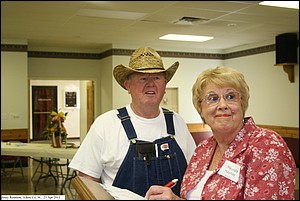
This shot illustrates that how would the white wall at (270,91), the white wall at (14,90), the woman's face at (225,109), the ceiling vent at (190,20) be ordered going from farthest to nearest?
the white wall at (14,90) → the white wall at (270,91) → the ceiling vent at (190,20) → the woman's face at (225,109)

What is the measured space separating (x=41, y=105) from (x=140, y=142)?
552 inches

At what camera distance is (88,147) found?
180 centimetres

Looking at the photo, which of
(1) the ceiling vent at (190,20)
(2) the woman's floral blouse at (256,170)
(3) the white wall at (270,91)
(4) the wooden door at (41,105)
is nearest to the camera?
(2) the woman's floral blouse at (256,170)

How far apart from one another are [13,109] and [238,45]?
5.69 meters

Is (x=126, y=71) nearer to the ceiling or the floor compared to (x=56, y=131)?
nearer to the ceiling

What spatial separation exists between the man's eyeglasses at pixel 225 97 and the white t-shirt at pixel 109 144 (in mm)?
538

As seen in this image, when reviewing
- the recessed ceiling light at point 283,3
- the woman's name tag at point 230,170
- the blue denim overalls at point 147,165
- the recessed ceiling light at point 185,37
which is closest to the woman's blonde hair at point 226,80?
the woman's name tag at point 230,170

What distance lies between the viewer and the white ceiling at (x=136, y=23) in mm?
5180

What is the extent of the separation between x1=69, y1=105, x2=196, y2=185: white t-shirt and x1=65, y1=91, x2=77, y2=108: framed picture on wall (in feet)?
45.6

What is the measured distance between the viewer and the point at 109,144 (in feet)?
5.77

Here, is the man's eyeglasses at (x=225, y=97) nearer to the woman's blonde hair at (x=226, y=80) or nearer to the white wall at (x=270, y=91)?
the woman's blonde hair at (x=226, y=80)

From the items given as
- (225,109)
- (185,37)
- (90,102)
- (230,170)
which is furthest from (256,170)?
(90,102)

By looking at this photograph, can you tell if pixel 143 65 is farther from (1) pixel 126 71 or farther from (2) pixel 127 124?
(2) pixel 127 124

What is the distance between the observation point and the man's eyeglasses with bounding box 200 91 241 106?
1296 mm
